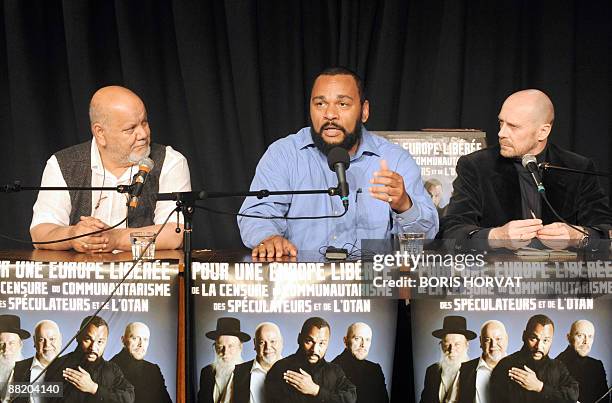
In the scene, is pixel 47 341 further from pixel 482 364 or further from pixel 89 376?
pixel 482 364

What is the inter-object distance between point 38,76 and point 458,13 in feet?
8.43

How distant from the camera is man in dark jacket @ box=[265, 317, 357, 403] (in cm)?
300

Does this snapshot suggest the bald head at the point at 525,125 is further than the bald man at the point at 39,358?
Yes

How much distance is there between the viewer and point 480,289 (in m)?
3.05

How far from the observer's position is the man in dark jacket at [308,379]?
3000 mm

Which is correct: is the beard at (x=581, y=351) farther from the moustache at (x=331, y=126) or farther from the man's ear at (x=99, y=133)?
the man's ear at (x=99, y=133)

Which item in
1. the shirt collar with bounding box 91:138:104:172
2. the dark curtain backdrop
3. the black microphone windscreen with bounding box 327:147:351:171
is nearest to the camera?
the black microphone windscreen with bounding box 327:147:351:171

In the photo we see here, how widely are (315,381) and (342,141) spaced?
1.52m

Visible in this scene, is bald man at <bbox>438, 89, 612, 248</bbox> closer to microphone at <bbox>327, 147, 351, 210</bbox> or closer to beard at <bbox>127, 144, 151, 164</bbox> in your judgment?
microphone at <bbox>327, 147, 351, 210</bbox>

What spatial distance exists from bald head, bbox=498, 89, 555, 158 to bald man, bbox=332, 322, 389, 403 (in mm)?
1811

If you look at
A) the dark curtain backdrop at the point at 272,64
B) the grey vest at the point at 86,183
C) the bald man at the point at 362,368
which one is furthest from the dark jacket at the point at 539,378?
the dark curtain backdrop at the point at 272,64

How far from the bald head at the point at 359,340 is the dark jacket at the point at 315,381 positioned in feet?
0.27

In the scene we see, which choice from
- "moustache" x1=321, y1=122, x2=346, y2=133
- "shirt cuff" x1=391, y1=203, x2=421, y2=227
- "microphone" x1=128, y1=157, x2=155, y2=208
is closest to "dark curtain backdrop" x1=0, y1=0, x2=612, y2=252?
"moustache" x1=321, y1=122, x2=346, y2=133

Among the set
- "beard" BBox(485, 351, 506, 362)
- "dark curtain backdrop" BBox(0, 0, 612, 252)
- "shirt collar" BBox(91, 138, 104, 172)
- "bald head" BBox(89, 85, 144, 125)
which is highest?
"dark curtain backdrop" BBox(0, 0, 612, 252)
